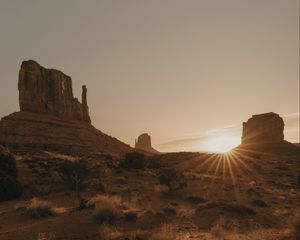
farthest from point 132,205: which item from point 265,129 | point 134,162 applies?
point 265,129

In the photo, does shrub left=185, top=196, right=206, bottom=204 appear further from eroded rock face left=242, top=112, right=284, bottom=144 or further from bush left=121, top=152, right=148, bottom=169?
eroded rock face left=242, top=112, right=284, bottom=144

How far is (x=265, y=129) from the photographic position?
115 m

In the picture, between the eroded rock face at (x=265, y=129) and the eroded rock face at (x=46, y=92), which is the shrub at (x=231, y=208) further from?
the eroded rock face at (x=265, y=129)

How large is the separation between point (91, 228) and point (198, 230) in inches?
207

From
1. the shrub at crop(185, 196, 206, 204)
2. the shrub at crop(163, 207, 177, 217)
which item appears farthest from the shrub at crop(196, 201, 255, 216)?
the shrub at crop(185, 196, 206, 204)

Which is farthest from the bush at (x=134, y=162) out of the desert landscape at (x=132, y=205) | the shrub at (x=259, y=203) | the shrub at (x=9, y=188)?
the shrub at (x=259, y=203)

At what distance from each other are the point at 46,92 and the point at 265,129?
87.0 m

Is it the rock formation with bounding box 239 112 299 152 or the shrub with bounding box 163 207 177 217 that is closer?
the shrub with bounding box 163 207 177 217

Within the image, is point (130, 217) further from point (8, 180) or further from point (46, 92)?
point (46, 92)

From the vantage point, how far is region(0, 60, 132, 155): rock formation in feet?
222

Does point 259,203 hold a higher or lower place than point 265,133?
lower

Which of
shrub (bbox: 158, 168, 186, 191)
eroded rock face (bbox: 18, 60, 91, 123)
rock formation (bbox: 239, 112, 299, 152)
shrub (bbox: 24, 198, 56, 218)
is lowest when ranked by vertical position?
shrub (bbox: 24, 198, 56, 218)

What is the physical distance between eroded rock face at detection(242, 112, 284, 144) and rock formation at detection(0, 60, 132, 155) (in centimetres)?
5318

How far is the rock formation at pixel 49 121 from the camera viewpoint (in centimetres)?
6752
